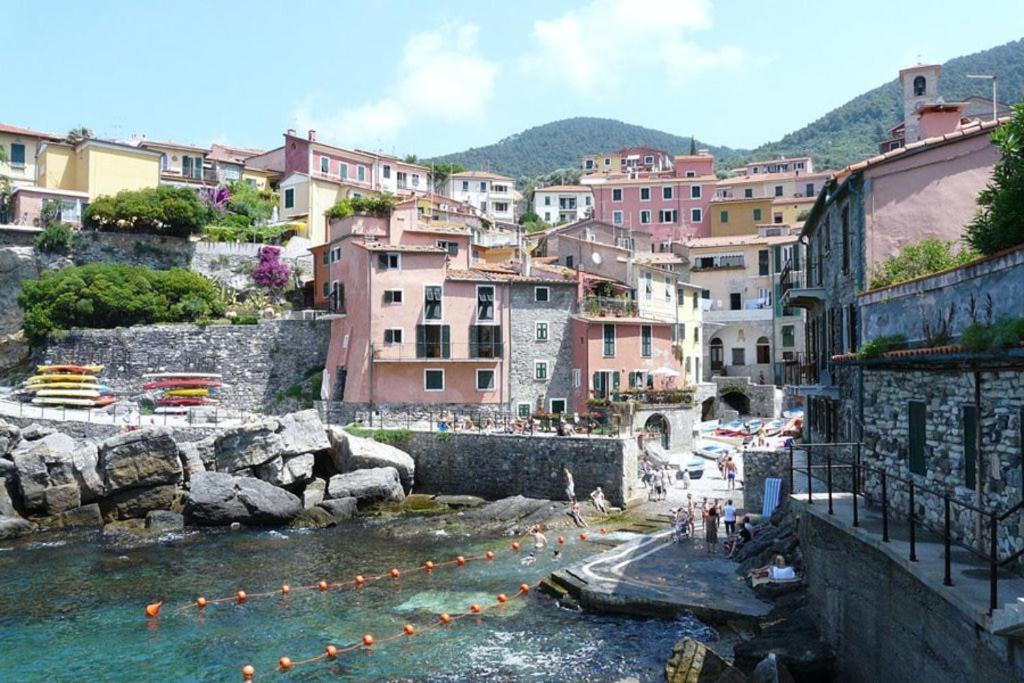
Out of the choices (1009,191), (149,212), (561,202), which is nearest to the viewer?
(1009,191)

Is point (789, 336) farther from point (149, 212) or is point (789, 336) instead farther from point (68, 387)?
point (68, 387)

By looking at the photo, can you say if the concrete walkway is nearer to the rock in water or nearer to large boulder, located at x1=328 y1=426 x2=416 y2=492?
large boulder, located at x1=328 y1=426 x2=416 y2=492

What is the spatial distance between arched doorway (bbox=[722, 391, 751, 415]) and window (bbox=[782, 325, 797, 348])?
485cm

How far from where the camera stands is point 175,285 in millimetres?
49781

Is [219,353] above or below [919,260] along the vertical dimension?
below

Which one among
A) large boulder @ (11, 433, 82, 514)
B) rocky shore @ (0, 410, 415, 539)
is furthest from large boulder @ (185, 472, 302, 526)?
large boulder @ (11, 433, 82, 514)

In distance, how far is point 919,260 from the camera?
A: 19750 millimetres

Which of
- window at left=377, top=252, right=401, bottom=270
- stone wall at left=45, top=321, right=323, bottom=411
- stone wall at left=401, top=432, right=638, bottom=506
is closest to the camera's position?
stone wall at left=401, top=432, right=638, bottom=506

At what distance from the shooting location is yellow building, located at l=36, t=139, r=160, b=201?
58281mm

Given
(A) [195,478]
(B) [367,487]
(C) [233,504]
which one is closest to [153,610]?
(C) [233,504]

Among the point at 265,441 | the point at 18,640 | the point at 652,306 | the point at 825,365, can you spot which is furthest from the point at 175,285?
the point at 825,365

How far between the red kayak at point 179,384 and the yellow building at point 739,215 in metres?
46.3

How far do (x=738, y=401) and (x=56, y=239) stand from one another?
43397 millimetres

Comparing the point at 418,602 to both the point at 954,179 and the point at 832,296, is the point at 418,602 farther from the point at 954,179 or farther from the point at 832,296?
the point at 954,179
